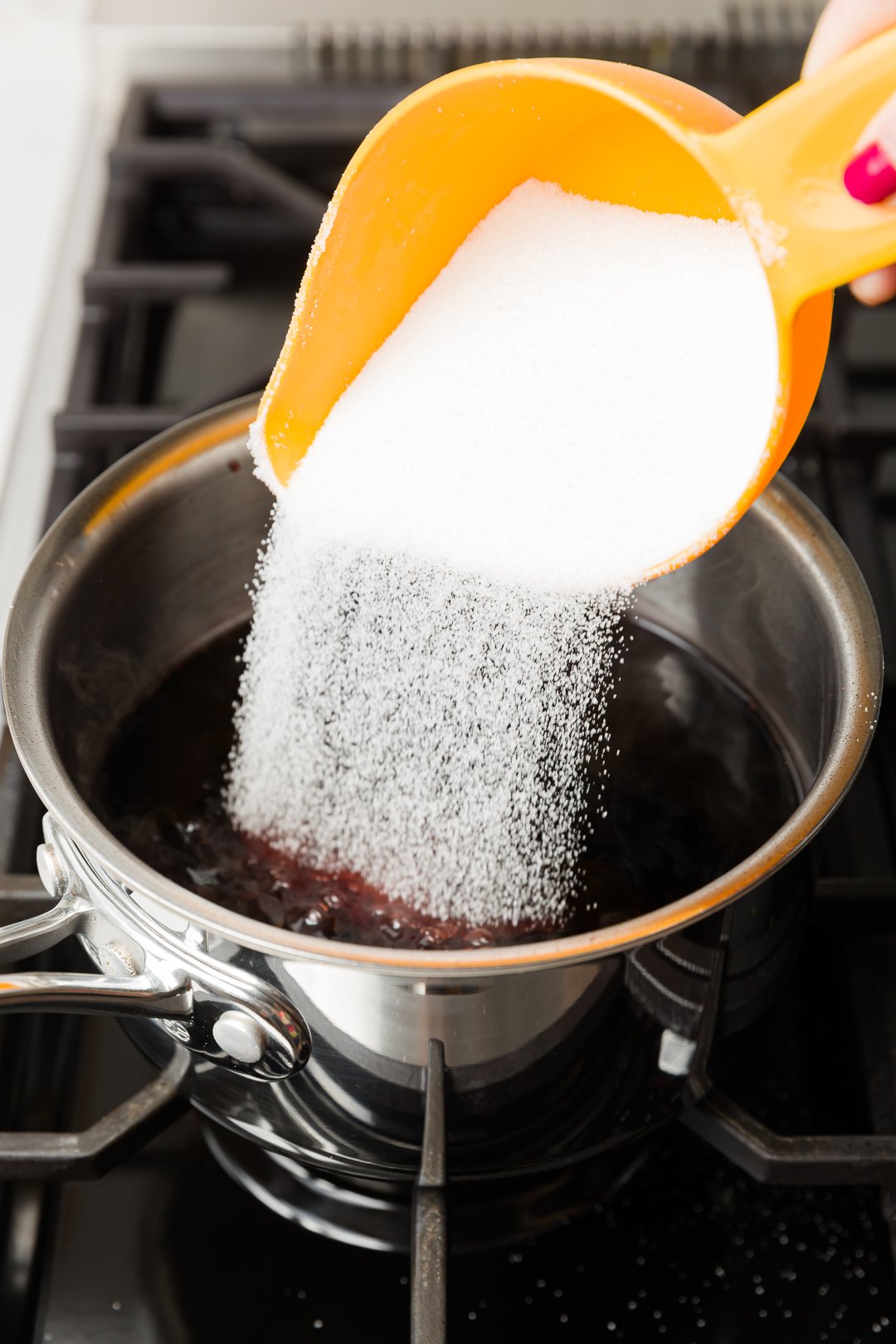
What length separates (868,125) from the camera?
401 mm

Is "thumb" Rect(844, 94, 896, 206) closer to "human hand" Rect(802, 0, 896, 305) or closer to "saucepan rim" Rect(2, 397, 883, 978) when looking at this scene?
"human hand" Rect(802, 0, 896, 305)

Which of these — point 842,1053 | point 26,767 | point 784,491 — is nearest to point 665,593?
point 784,491

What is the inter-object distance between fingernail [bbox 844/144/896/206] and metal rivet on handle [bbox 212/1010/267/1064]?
1.03ft

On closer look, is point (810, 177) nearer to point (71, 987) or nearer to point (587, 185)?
point (587, 185)

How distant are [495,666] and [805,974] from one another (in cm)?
21

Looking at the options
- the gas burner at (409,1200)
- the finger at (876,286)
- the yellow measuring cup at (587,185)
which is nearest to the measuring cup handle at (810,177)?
the yellow measuring cup at (587,185)

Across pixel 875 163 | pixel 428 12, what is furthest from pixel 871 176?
pixel 428 12

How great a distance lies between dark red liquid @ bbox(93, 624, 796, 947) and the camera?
56cm

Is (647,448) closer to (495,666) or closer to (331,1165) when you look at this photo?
(495,666)

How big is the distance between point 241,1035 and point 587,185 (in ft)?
1.21

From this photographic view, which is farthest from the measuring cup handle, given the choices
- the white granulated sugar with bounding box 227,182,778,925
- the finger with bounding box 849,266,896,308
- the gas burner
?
the gas burner

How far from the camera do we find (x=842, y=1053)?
604 mm

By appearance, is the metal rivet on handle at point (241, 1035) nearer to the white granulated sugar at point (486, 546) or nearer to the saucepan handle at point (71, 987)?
the saucepan handle at point (71, 987)

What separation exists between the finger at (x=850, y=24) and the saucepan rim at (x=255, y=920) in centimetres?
17
